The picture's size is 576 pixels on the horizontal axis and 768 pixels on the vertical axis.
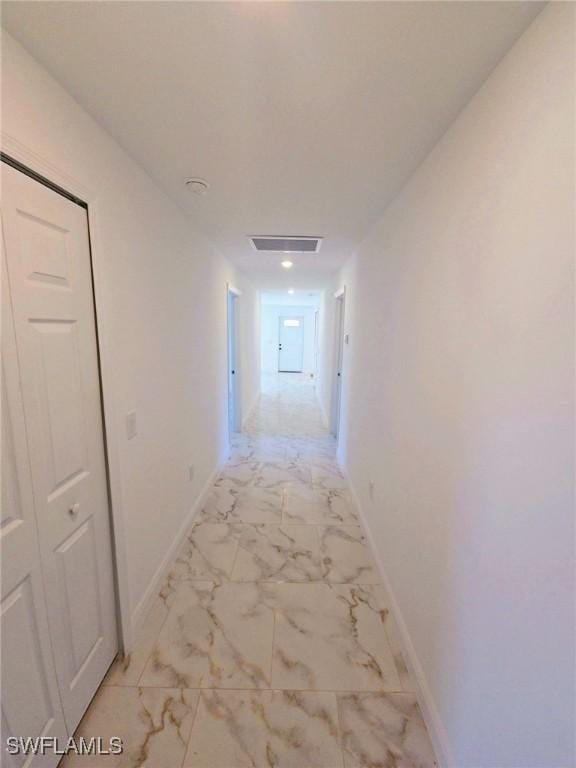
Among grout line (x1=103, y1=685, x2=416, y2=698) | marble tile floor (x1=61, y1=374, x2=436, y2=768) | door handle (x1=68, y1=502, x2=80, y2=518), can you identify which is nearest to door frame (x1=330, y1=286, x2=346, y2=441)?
marble tile floor (x1=61, y1=374, x2=436, y2=768)

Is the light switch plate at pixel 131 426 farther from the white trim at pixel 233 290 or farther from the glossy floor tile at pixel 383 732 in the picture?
the white trim at pixel 233 290

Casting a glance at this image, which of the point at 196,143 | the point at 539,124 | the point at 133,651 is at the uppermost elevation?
the point at 196,143

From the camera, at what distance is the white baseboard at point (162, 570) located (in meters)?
1.72

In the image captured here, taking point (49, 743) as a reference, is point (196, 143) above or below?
above

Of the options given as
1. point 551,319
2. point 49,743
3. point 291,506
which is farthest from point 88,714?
point 551,319

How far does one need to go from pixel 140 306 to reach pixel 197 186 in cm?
78

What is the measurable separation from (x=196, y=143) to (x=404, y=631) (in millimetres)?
2556

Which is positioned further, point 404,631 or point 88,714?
point 404,631

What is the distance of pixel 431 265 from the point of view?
1.44 metres

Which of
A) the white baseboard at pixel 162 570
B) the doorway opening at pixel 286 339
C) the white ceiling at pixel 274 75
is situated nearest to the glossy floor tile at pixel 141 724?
the white baseboard at pixel 162 570

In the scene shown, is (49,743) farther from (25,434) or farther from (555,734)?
(555,734)

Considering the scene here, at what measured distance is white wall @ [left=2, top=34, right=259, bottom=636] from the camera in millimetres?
1061

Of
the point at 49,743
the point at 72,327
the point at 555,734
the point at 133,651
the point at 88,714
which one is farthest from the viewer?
the point at 133,651

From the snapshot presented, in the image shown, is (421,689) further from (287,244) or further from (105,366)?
(287,244)
